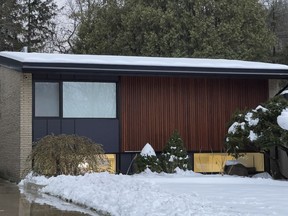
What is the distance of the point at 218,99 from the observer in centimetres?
1994

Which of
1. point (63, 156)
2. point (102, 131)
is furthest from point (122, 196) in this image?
point (102, 131)

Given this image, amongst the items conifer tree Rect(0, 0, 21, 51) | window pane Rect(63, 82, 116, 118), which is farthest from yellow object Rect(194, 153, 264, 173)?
conifer tree Rect(0, 0, 21, 51)

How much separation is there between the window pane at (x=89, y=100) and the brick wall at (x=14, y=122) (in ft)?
4.58

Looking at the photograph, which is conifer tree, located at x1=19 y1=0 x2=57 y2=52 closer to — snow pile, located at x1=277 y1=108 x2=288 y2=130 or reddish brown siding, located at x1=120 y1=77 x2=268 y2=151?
reddish brown siding, located at x1=120 y1=77 x2=268 y2=151

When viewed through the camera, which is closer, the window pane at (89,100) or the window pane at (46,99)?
the window pane at (46,99)

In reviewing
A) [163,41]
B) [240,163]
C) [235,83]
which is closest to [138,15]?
[163,41]

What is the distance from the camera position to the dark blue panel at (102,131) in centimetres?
1831

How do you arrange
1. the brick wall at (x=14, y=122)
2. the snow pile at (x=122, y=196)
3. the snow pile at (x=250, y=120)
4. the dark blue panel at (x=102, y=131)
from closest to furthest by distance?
the snow pile at (x=122, y=196), the snow pile at (x=250, y=120), the brick wall at (x=14, y=122), the dark blue panel at (x=102, y=131)

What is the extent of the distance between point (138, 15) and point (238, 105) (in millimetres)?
14641

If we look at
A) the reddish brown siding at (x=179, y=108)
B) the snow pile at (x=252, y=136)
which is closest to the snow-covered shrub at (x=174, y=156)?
the reddish brown siding at (x=179, y=108)

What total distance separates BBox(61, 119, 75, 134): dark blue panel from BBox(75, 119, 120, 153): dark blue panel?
0.14 metres

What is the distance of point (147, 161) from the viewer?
704 inches

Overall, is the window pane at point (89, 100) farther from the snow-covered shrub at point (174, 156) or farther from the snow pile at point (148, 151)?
the snow-covered shrub at point (174, 156)

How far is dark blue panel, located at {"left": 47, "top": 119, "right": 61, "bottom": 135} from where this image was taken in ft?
58.6
